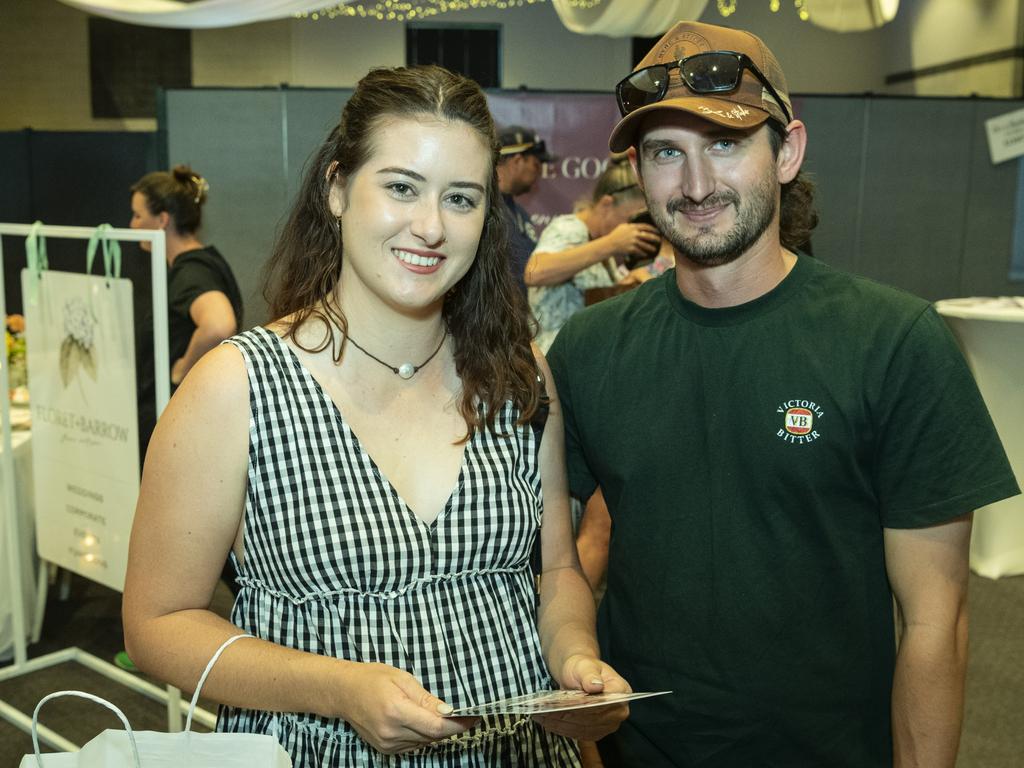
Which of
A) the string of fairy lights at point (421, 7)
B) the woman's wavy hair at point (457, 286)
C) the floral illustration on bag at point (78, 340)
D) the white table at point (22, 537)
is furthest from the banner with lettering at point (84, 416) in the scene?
the string of fairy lights at point (421, 7)

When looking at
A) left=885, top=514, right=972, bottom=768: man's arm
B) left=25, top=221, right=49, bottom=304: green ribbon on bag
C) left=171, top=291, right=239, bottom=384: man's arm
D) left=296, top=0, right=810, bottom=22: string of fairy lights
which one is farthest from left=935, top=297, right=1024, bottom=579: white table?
left=25, top=221, right=49, bottom=304: green ribbon on bag

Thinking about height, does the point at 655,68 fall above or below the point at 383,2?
below

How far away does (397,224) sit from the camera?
1.39m

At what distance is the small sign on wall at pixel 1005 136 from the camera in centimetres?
674

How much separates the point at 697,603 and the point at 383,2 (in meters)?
6.14

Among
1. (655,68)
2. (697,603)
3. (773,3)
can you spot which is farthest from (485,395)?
(773,3)

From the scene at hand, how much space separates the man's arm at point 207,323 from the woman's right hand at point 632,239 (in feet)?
4.82

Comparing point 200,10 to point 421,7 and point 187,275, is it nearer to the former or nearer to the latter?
point 187,275

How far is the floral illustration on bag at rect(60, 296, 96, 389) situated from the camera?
279 cm

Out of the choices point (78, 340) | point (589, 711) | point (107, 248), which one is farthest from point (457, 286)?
point (78, 340)

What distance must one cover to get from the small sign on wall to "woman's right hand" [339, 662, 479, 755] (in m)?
6.80

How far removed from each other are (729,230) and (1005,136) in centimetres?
630

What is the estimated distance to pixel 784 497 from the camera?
1.43 metres

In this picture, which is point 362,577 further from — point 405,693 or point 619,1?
point 619,1
